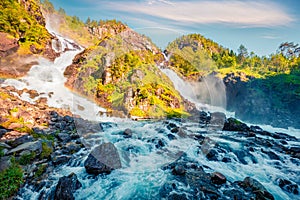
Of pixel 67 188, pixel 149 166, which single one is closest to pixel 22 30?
pixel 67 188

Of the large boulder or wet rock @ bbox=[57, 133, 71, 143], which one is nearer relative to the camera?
the large boulder

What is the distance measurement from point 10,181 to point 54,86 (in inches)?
697

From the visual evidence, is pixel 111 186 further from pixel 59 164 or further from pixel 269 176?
pixel 269 176

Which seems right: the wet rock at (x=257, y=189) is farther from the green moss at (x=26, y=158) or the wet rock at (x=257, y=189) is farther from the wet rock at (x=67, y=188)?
the green moss at (x=26, y=158)

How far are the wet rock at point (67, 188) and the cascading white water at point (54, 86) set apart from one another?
593cm

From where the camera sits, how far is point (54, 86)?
21.3m

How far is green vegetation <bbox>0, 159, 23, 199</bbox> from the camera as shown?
5387 mm

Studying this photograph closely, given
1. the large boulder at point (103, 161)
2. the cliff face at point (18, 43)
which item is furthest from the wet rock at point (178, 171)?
the cliff face at point (18, 43)

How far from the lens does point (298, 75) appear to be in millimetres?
34031

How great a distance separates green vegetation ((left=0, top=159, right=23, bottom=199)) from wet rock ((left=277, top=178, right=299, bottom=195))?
9.64 m

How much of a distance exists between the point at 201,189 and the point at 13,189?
20.2ft

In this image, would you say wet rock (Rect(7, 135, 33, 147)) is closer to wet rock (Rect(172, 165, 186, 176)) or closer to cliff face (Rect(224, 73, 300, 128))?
wet rock (Rect(172, 165, 186, 176))

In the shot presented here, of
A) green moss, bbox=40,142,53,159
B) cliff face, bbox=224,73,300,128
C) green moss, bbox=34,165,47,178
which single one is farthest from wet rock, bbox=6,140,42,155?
cliff face, bbox=224,73,300,128

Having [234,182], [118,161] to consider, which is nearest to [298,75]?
[234,182]
